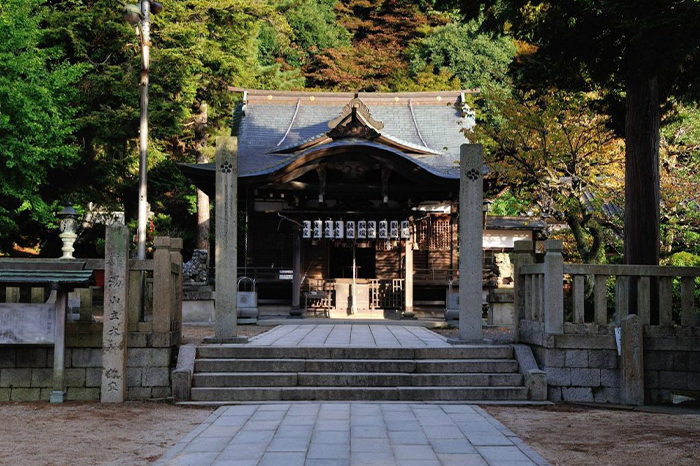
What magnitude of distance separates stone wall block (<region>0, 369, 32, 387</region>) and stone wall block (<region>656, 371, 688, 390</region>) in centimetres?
862

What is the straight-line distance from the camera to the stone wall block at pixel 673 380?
376 inches

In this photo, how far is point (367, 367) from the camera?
9859 mm

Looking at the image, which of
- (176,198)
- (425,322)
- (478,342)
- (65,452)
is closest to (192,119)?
(176,198)

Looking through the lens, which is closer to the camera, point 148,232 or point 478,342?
point 478,342

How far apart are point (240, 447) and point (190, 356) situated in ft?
11.4

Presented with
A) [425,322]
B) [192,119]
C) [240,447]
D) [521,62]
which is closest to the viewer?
[240,447]

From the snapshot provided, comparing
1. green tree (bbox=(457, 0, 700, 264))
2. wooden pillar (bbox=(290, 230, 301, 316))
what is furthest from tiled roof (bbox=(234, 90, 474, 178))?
green tree (bbox=(457, 0, 700, 264))

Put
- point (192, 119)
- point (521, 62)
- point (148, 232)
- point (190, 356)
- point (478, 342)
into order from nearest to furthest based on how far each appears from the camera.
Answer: point (190, 356), point (478, 342), point (521, 62), point (148, 232), point (192, 119)

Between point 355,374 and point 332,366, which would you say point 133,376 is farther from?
point 355,374

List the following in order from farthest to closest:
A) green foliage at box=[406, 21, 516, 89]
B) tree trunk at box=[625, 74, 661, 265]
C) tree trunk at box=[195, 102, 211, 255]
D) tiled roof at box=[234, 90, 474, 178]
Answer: green foliage at box=[406, 21, 516, 89] < tree trunk at box=[195, 102, 211, 255] < tiled roof at box=[234, 90, 474, 178] < tree trunk at box=[625, 74, 661, 265]

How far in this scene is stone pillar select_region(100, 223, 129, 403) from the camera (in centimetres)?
930

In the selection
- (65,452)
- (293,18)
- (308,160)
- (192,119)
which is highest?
(293,18)

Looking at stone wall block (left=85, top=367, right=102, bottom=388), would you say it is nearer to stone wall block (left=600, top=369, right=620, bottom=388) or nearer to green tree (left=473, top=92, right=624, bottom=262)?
stone wall block (left=600, top=369, right=620, bottom=388)

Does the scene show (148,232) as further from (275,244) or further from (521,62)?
(521,62)
